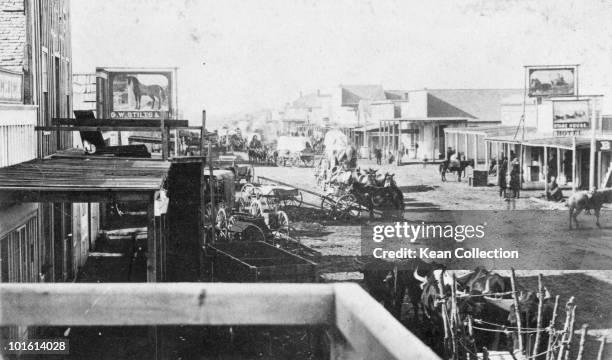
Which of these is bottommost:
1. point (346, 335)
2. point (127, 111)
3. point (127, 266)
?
point (127, 266)

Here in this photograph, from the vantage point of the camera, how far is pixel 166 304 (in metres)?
1.35

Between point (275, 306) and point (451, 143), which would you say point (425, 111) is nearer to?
point (451, 143)

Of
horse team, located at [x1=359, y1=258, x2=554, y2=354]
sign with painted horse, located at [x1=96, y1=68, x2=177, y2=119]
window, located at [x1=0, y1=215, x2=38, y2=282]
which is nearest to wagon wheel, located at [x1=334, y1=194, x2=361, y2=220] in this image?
sign with painted horse, located at [x1=96, y1=68, x2=177, y2=119]

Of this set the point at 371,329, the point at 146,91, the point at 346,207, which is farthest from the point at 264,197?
the point at 371,329

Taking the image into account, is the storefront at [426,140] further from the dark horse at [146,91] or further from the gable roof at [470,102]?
the dark horse at [146,91]

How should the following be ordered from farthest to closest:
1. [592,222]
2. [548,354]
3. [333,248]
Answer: [592,222], [333,248], [548,354]

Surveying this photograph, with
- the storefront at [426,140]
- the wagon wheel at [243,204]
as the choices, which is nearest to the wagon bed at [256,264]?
the wagon wheel at [243,204]

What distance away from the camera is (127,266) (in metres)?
13.9

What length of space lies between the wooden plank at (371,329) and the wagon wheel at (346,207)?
60.9ft

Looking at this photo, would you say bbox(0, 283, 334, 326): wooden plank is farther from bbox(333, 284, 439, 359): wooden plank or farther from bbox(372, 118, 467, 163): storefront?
bbox(372, 118, 467, 163): storefront

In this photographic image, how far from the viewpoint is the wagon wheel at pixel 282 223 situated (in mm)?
15789

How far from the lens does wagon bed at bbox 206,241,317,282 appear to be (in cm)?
901

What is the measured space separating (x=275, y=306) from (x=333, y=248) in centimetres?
1460

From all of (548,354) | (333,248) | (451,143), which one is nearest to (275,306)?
(548,354)
